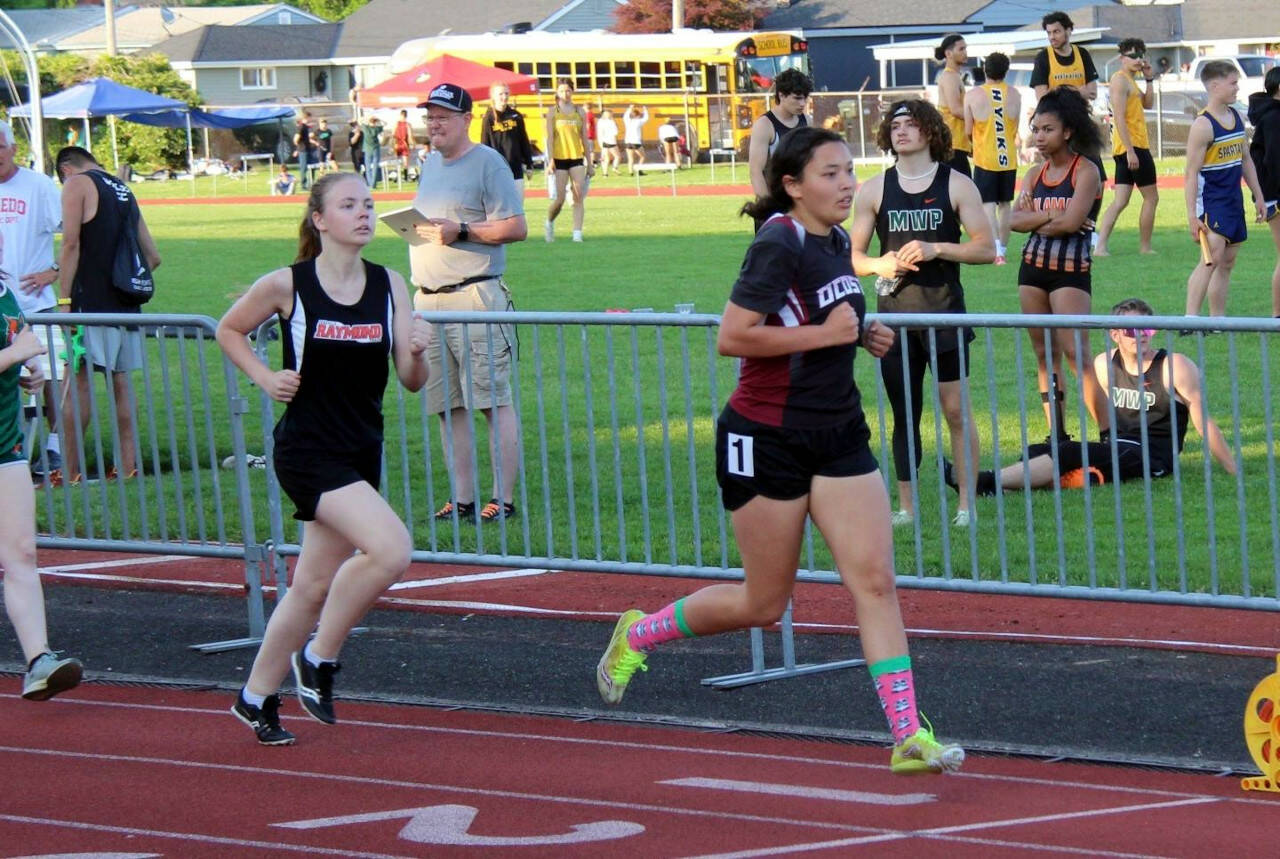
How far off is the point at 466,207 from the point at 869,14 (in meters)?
73.5

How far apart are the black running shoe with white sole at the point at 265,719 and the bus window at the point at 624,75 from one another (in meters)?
52.4

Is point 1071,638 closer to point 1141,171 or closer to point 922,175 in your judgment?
point 922,175

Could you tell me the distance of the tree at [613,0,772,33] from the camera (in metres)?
77.4

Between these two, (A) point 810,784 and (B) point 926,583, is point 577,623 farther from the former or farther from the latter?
(A) point 810,784

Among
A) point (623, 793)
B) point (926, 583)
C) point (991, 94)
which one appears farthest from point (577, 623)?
point (991, 94)

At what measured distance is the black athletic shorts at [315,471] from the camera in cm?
632

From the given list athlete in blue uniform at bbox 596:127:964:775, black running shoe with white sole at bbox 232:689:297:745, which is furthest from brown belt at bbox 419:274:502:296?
athlete in blue uniform at bbox 596:127:964:775

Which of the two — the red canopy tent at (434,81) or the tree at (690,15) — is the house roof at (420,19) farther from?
the red canopy tent at (434,81)

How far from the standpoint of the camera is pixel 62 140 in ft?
218

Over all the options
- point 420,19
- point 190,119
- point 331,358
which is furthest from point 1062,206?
point 420,19

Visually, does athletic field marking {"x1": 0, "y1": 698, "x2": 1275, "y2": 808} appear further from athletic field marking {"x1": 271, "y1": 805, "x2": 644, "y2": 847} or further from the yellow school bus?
the yellow school bus

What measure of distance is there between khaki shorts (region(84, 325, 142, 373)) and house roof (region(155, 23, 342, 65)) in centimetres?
8652

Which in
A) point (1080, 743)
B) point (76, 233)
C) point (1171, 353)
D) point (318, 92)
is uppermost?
point (318, 92)

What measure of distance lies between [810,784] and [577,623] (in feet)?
8.20
